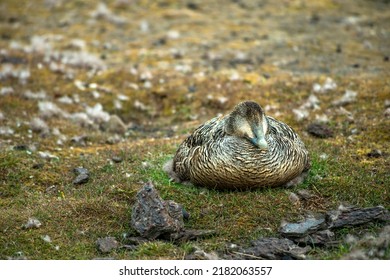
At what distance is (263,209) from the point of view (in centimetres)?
855

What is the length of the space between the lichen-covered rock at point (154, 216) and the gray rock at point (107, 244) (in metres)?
0.35

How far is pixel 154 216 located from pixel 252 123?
6.35 feet

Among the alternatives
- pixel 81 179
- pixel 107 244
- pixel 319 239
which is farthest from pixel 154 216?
pixel 81 179

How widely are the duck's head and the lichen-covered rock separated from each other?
4.64 feet

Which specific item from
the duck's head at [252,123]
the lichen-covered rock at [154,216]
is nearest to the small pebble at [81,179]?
the lichen-covered rock at [154,216]

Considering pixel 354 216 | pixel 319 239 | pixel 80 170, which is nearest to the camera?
pixel 319 239

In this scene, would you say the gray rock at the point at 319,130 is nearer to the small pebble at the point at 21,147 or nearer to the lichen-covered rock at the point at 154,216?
the lichen-covered rock at the point at 154,216

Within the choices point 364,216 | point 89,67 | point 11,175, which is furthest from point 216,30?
point 364,216

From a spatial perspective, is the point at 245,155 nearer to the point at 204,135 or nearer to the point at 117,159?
the point at 204,135

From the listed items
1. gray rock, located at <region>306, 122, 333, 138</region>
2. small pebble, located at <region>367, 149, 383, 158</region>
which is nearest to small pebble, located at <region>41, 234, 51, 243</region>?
small pebble, located at <region>367, 149, 383, 158</region>

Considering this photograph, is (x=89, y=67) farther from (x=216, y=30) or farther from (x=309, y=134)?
(x=309, y=134)

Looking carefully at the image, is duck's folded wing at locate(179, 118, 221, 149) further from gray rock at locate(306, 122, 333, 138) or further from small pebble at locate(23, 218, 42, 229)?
gray rock at locate(306, 122, 333, 138)

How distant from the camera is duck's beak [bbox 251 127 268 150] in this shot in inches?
328

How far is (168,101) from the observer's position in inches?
601
